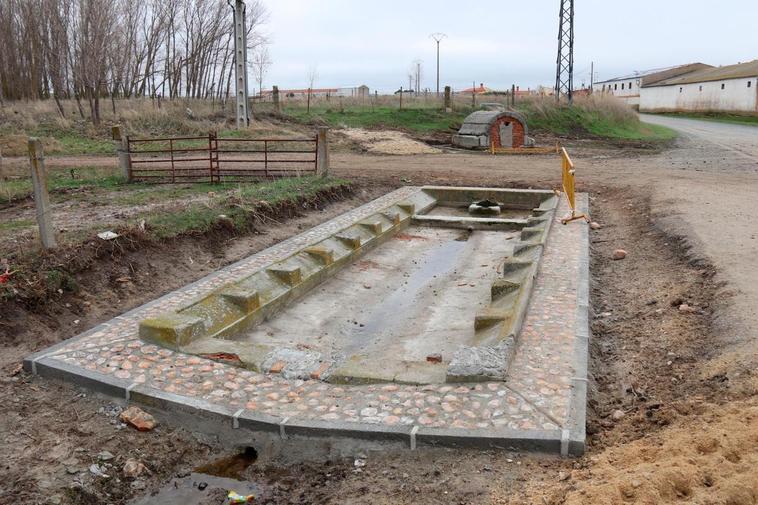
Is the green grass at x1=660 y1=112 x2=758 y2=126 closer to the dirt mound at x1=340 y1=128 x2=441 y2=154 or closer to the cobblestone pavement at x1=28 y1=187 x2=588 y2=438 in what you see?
the dirt mound at x1=340 y1=128 x2=441 y2=154

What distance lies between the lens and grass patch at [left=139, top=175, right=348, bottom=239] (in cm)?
976

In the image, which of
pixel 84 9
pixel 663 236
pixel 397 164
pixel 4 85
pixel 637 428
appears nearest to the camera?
pixel 637 428

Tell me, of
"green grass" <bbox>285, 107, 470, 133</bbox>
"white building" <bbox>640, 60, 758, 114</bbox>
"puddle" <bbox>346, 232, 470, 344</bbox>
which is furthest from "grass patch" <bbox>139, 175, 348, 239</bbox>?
"white building" <bbox>640, 60, 758, 114</bbox>

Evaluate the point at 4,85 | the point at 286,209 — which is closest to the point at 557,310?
the point at 286,209

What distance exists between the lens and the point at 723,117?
47531mm

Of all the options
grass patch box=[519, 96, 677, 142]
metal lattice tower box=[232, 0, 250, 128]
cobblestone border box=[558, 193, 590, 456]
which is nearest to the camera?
cobblestone border box=[558, 193, 590, 456]

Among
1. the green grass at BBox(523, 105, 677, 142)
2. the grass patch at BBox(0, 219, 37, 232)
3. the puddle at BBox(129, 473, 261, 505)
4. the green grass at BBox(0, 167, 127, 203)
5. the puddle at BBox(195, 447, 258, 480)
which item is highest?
the green grass at BBox(523, 105, 677, 142)

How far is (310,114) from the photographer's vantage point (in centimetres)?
3397

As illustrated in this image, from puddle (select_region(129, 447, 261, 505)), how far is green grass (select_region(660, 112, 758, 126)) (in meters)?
42.1

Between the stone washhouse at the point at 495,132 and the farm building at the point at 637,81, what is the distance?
40713 mm

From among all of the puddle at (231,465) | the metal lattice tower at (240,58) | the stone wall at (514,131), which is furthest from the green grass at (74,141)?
the puddle at (231,465)

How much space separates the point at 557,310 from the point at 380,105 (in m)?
33.8

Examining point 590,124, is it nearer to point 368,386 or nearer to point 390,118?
point 390,118

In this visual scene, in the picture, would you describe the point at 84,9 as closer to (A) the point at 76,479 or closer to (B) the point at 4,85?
(B) the point at 4,85
